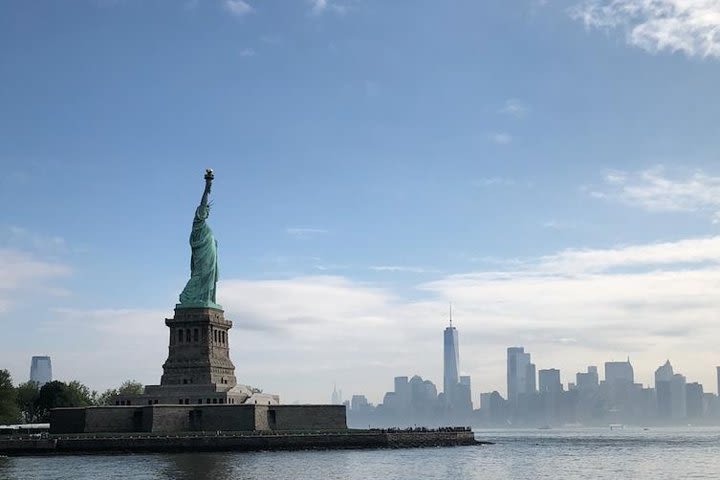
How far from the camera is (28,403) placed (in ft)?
467

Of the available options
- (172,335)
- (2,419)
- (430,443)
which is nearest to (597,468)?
(430,443)

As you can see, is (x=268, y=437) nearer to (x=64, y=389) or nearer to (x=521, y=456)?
(x=521, y=456)

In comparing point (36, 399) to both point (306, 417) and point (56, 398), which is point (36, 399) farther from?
point (306, 417)

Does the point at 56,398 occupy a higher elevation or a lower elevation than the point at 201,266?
lower


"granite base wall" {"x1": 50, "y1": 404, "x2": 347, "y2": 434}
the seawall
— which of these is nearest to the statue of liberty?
"granite base wall" {"x1": 50, "y1": 404, "x2": 347, "y2": 434}

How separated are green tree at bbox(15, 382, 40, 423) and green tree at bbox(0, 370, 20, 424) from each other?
729cm

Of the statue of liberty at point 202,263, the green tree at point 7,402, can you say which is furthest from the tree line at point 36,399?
the statue of liberty at point 202,263

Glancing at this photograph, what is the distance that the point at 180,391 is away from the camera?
10138cm

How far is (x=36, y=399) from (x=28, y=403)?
403 centimetres

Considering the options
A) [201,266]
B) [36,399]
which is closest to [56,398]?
[36,399]

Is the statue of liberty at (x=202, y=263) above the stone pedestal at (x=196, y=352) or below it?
above

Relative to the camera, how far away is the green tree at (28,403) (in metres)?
141

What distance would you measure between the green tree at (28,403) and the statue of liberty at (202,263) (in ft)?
150

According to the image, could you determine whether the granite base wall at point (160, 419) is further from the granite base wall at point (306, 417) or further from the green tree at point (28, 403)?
the green tree at point (28, 403)
